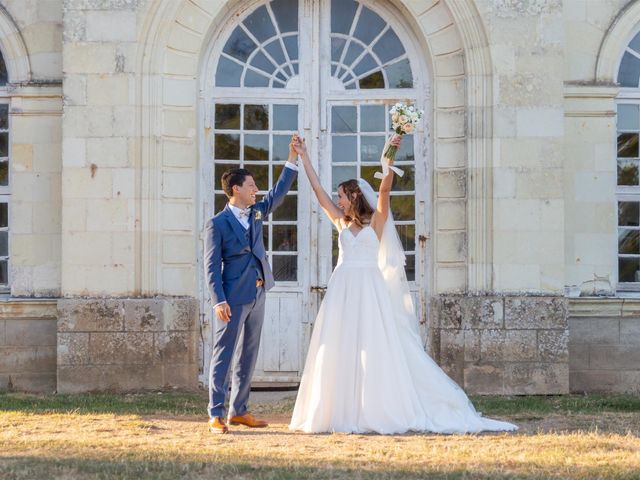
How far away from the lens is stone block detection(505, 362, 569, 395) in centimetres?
1122

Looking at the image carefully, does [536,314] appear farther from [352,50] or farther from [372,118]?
[352,50]

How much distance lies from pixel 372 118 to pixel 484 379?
2.69m

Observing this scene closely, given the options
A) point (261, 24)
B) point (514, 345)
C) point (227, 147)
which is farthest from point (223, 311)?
point (261, 24)

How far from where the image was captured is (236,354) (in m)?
9.32

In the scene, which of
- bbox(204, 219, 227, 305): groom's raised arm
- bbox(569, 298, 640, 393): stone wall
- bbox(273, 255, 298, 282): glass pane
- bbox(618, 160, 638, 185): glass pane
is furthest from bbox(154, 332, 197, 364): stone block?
bbox(618, 160, 638, 185): glass pane

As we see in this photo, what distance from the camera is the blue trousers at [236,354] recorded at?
9.06 metres

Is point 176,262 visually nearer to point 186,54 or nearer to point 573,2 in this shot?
point 186,54

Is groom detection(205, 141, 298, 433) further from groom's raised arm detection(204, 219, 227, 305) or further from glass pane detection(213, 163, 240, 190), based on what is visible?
glass pane detection(213, 163, 240, 190)

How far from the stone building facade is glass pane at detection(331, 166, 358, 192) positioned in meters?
0.02

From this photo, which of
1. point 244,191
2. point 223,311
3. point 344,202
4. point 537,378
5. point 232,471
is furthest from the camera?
point 537,378

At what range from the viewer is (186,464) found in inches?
295

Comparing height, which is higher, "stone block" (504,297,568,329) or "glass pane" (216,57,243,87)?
"glass pane" (216,57,243,87)

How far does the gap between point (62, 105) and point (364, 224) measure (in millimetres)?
3687

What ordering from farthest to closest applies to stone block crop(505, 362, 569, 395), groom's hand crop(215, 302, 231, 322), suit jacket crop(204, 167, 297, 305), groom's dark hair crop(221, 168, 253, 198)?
stone block crop(505, 362, 569, 395) → groom's dark hair crop(221, 168, 253, 198) → suit jacket crop(204, 167, 297, 305) → groom's hand crop(215, 302, 231, 322)
